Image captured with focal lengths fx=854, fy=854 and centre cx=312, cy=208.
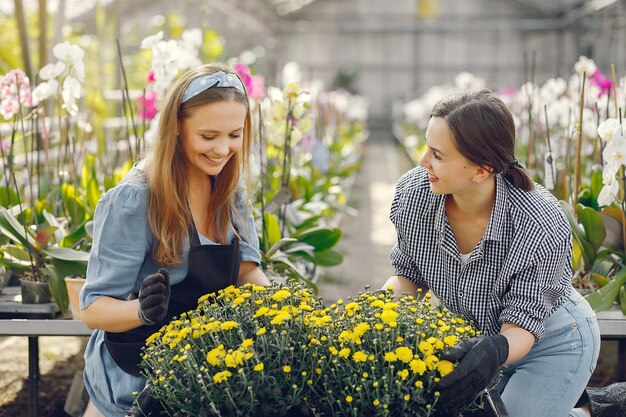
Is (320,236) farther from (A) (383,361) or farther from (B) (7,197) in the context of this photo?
(A) (383,361)

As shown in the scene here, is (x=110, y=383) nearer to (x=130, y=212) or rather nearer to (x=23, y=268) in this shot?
(x=130, y=212)

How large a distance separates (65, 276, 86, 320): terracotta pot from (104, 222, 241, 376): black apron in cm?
66

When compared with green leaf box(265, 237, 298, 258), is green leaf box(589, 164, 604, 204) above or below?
above

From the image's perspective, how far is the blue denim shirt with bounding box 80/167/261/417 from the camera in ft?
5.96

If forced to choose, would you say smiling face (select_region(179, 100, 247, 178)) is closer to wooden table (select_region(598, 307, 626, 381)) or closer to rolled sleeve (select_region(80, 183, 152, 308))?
rolled sleeve (select_region(80, 183, 152, 308))

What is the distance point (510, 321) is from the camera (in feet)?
6.01

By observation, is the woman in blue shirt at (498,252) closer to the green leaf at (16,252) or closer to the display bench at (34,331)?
the display bench at (34,331)

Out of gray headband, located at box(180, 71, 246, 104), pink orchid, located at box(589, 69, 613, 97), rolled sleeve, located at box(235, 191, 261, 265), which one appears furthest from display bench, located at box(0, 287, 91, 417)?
pink orchid, located at box(589, 69, 613, 97)

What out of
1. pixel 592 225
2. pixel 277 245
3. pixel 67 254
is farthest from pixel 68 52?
pixel 592 225

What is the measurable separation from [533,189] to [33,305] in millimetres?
1617

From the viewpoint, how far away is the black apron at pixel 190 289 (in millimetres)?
1871

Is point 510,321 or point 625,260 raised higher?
point 510,321

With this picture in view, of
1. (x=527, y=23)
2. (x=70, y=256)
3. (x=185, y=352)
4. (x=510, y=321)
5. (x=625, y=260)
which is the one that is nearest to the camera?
(x=185, y=352)

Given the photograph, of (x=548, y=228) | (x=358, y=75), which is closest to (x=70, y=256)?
(x=548, y=228)
